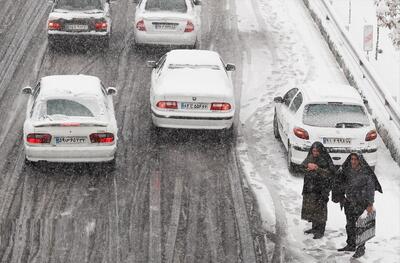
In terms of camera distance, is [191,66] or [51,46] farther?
[51,46]

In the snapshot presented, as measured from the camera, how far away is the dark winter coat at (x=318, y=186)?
13227 millimetres

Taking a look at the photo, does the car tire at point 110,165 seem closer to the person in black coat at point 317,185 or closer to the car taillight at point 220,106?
the car taillight at point 220,106

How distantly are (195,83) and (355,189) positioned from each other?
594 centimetres

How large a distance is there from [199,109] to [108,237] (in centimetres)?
467

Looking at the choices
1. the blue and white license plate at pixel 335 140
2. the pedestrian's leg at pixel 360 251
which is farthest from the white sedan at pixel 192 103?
the pedestrian's leg at pixel 360 251

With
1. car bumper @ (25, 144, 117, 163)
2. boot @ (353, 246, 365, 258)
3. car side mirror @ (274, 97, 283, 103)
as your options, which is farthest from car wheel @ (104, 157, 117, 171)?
boot @ (353, 246, 365, 258)

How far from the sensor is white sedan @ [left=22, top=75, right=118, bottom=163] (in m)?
15.3

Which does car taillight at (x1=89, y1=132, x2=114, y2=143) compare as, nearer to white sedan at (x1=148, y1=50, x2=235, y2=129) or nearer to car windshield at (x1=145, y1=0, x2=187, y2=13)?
white sedan at (x1=148, y1=50, x2=235, y2=129)

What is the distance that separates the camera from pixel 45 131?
15258 millimetres

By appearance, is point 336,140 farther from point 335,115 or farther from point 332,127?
point 335,115

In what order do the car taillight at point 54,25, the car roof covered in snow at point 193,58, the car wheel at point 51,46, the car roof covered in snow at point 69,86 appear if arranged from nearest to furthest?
the car roof covered in snow at point 69,86 → the car roof covered in snow at point 193,58 → the car taillight at point 54,25 → the car wheel at point 51,46

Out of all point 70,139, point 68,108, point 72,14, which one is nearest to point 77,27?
point 72,14

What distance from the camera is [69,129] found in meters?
15.3

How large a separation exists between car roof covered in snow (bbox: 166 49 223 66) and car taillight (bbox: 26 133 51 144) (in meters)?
4.50
